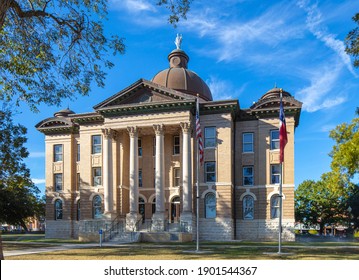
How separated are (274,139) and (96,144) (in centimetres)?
1684

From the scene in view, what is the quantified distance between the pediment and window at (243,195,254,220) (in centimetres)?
1079

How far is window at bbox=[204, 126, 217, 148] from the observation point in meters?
36.5

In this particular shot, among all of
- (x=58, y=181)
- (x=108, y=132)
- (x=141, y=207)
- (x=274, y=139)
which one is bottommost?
(x=141, y=207)

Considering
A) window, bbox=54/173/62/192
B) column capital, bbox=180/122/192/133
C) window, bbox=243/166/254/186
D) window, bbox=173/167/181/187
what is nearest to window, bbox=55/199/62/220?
window, bbox=54/173/62/192

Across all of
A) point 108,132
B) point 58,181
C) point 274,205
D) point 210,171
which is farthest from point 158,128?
point 58,181

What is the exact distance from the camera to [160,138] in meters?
35.8

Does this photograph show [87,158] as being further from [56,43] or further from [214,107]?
[56,43]

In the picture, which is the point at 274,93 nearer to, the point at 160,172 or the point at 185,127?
the point at 185,127

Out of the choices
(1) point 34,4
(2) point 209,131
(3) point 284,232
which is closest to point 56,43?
(1) point 34,4

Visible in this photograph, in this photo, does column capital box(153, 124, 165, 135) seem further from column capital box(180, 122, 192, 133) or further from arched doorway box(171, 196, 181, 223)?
arched doorway box(171, 196, 181, 223)

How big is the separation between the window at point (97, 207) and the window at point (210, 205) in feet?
34.3

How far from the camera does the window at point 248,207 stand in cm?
3678

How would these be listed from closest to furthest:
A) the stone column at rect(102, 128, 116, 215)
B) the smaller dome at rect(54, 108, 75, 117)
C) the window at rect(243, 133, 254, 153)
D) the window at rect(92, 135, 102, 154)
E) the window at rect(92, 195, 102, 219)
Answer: the stone column at rect(102, 128, 116, 215) → the window at rect(243, 133, 254, 153) → the window at rect(92, 195, 102, 219) → the window at rect(92, 135, 102, 154) → the smaller dome at rect(54, 108, 75, 117)

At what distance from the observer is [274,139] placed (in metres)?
36.5
